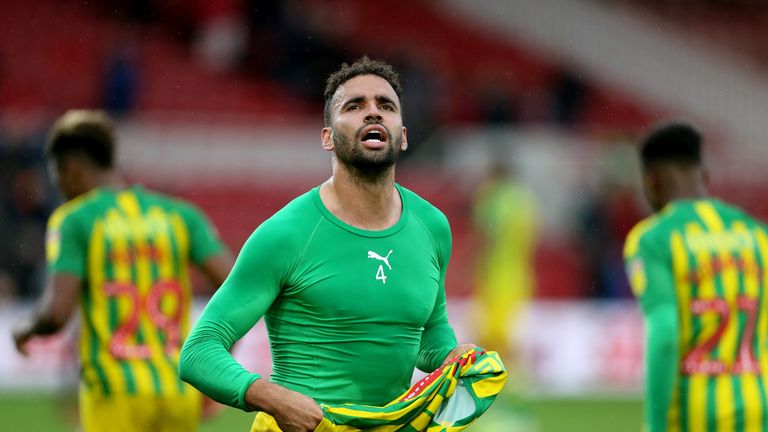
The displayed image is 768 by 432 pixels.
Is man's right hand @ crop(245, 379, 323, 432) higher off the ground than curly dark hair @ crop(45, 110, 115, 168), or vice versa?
curly dark hair @ crop(45, 110, 115, 168)

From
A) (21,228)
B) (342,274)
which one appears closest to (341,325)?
(342,274)

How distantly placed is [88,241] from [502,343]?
6.90 metres

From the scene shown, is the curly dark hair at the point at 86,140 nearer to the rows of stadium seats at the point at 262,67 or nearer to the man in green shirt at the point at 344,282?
the man in green shirt at the point at 344,282

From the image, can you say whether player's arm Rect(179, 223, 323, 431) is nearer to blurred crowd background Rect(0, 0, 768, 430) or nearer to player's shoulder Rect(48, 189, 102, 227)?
player's shoulder Rect(48, 189, 102, 227)

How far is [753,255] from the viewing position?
5477 mm

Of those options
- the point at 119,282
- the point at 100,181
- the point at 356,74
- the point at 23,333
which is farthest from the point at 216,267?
the point at 356,74

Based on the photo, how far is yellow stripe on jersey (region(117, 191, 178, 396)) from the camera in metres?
6.11

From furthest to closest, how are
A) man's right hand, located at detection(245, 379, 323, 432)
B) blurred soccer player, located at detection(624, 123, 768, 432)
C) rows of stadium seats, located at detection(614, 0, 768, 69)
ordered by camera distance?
rows of stadium seats, located at detection(614, 0, 768, 69) < blurred soccer player, located at detection(624, 123, 768, 432) < man's right hand, located at detection(245, 379, 323, 432)

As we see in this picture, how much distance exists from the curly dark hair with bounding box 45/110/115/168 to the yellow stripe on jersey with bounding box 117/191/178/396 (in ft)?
0.88

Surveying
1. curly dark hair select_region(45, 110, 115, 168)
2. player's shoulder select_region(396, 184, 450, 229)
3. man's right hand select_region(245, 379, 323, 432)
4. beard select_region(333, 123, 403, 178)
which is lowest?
man's right hand select_region(245, 379, 323, 432)

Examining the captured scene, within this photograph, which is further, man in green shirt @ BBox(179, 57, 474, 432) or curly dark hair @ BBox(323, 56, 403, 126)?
curly dark hair @ BBox(323, 56, 403, 126)

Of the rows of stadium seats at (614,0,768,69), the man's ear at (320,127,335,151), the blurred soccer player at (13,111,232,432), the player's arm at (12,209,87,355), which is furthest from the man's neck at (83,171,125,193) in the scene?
the rows of stadium seats at (614,0,768,69)

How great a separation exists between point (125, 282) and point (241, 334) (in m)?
2.11

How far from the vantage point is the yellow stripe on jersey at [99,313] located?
604cm
